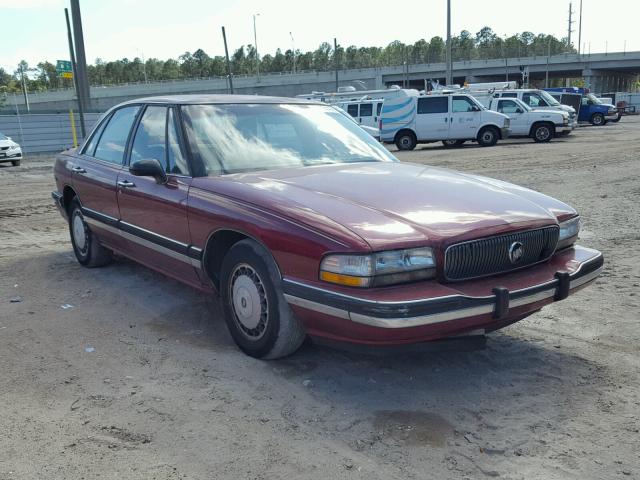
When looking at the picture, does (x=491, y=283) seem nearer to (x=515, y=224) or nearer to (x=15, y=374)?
(x=515, y=224)

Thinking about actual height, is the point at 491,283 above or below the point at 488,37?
below

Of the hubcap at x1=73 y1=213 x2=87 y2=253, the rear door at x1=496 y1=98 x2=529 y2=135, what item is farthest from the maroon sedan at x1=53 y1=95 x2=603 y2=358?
the rear door at x1=496 y1=98 x2=529 y2=135

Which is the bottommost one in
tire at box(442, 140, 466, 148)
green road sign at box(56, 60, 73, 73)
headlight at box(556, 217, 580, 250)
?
tire at box(442, 140, 466, 148)

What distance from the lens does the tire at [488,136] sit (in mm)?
22516

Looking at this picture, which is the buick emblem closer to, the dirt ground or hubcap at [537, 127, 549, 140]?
the dirt ground

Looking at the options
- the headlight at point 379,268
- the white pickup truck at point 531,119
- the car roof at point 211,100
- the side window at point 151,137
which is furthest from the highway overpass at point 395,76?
the headlight at point 379,268

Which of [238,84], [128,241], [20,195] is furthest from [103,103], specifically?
[128,241]

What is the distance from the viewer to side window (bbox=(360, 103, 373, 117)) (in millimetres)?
25591

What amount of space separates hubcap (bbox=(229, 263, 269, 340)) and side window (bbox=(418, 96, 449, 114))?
20591 millimetres

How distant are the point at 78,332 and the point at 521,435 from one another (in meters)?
3.08

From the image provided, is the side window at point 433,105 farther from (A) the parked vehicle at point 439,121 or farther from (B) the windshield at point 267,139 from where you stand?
(B) the windshield at point 267,139

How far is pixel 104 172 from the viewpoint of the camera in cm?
526

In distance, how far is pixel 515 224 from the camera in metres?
3.38

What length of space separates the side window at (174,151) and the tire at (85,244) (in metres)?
1.90
